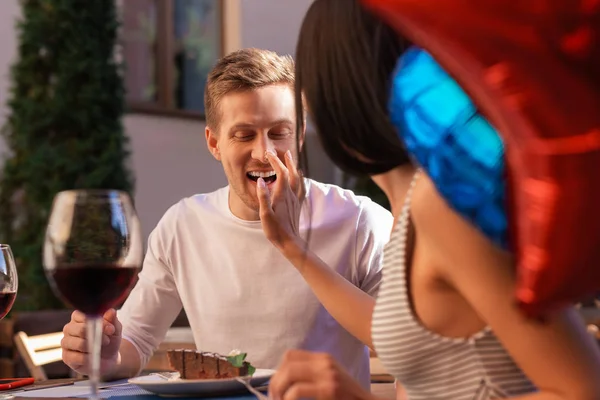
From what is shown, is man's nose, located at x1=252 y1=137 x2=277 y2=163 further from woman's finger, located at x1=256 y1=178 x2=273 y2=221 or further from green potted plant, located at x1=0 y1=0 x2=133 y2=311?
green potted plant, located at x1=0 y1=0 x2=133 y2=311

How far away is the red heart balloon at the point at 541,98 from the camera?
0.63m

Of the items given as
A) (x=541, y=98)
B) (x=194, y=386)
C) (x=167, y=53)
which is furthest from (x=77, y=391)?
(x=167, y=53)

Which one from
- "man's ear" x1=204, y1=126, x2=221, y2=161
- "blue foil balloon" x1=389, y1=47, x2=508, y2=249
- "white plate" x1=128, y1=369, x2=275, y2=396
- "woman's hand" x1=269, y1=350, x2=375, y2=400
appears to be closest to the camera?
"blue foil balloon" x1=389, y1=47, x2=508, y2=249

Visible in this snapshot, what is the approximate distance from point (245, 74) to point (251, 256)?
447 mm

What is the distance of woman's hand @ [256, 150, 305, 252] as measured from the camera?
167cm

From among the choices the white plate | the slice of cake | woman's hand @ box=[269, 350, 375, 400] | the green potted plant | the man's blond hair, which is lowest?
the white plate

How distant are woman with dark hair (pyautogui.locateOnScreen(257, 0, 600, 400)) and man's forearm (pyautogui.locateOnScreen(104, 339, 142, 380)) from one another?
987mm

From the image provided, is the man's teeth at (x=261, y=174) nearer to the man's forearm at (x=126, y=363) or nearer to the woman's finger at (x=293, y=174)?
the woman's finger at (x=293, y=174)

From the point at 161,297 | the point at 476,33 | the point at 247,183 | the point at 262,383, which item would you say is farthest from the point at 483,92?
the point at 161,297

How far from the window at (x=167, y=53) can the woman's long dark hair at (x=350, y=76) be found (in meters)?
6.78

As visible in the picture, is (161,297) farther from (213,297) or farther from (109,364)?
(109,364)

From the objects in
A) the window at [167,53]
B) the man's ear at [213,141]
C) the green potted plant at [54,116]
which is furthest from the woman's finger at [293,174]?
the window at [167,53]

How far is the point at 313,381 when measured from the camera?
96cm

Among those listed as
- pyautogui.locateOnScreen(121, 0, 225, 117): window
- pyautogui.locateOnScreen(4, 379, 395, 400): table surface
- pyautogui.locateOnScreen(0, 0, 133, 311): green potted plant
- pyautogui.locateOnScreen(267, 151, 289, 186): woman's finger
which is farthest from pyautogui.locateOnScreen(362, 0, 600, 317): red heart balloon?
pyautogui.locateOnScreen(121, 0, 225, 117): window
